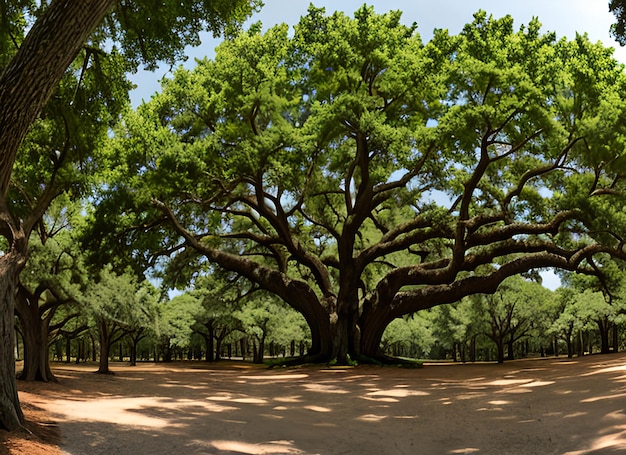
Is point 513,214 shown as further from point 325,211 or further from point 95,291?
point 95,291

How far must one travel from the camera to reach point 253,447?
21.4 ft

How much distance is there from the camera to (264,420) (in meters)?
8.34

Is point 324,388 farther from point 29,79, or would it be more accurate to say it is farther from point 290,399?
point 29,79

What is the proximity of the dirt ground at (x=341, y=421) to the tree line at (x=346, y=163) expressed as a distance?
6.76m

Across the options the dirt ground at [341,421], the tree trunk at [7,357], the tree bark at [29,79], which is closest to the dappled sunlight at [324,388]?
the dirt ground at [341,421]

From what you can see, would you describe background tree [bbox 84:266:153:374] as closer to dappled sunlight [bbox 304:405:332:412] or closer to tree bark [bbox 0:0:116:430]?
dappled sunlight [bbox 304:405:332:412]

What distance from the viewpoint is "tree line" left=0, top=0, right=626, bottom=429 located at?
57.5 ft

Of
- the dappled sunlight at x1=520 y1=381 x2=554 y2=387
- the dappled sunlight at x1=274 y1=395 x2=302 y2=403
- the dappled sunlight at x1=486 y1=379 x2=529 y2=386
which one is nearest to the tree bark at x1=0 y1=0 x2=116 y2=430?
the dappled sunlight at x1=274 y1=395 x2=302 y2=403

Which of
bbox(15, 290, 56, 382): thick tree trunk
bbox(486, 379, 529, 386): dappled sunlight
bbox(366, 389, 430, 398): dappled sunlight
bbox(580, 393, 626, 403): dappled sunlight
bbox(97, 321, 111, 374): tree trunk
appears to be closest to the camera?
bbox(580, 393, 626, 403): dappled sunlight

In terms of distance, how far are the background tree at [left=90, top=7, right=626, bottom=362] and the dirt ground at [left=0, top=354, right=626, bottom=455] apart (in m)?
9.12

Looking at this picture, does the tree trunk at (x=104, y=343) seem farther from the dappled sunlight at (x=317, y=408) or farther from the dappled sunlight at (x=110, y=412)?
the dappled sunlight at (x=317, y=408)

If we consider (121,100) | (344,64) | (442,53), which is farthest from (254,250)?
(121,100)

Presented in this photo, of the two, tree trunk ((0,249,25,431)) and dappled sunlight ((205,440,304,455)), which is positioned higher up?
tree trunk ((0,249,25,431))

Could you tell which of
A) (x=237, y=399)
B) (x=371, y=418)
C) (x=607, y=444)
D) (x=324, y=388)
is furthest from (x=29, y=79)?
(x=324, y=388)
